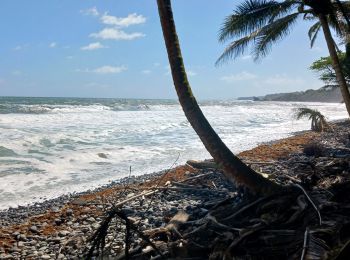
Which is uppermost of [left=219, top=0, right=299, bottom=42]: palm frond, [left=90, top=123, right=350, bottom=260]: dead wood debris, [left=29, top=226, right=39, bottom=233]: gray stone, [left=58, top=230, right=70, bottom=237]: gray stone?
[left=219, top=0, right=299, bottom=42]: palm frond

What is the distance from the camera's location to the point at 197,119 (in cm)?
412

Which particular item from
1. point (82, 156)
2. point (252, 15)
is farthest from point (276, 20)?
Answer: point (82, 156)

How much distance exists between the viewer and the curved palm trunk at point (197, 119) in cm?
404

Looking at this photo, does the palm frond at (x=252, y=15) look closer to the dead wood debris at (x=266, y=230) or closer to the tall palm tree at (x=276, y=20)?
the tall palm tree at (x=276, y=20)

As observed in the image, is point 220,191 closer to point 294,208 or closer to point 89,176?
point 294,208

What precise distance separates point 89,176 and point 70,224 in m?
4.16

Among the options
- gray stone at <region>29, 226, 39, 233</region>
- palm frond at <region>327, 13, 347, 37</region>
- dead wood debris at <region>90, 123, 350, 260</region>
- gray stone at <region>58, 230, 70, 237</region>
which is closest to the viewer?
dead wood debris at <region>90, 123, 350, 260</region>

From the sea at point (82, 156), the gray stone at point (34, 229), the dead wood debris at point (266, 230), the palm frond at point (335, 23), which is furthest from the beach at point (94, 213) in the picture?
the palm frond at point (335, 23)

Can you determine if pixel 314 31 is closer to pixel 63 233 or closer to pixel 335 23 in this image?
pixel 335 23

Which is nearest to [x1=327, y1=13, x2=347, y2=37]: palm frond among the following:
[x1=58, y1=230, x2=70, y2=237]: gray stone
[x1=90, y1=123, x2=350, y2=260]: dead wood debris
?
[x1=90, y1=123, x2=350, y2=260]: dead wood debris

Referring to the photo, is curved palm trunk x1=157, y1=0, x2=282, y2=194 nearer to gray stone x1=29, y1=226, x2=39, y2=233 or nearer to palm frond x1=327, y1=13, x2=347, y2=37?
gray stone x1=29, y1=226, x2=39, y2=233

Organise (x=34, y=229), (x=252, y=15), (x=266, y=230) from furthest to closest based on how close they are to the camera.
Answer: (x=252, y=15)
(x=34, y=229)
(x=266, y=230)

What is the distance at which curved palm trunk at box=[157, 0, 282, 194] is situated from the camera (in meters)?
4.04

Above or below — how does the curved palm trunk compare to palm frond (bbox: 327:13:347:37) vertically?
below
